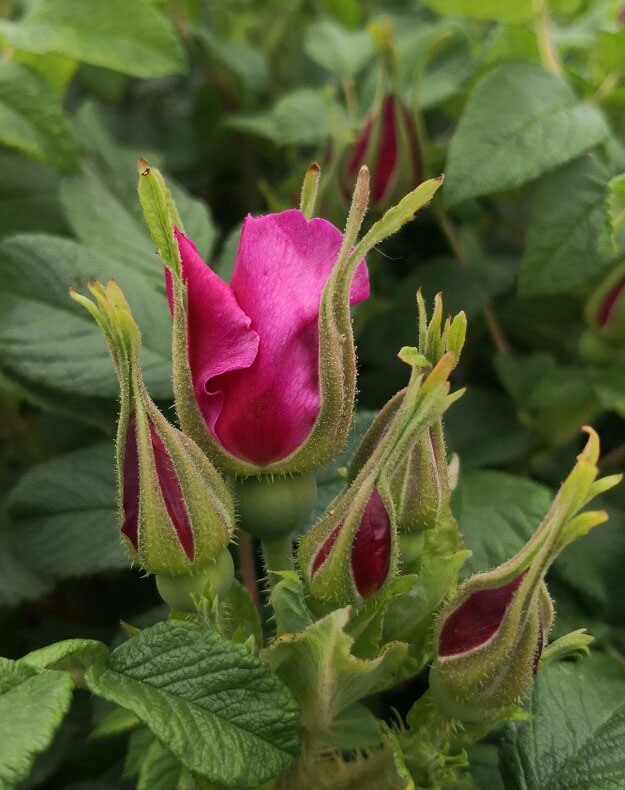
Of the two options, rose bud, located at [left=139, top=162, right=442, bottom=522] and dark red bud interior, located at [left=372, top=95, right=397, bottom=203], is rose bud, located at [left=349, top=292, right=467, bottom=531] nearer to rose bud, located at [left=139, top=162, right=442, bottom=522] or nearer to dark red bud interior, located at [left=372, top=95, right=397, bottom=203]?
rose bud, located at [left=139, top=162, right=442, bottom=522]

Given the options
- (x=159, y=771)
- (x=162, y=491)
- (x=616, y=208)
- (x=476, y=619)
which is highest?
(x=616, y=208)

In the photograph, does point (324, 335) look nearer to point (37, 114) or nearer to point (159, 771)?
point (159, 771)

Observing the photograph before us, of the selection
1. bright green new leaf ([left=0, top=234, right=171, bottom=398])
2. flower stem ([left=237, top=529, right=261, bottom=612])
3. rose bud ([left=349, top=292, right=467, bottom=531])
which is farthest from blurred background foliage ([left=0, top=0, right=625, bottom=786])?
rose bud ([left=349, top=292, right=467, bottom=531])

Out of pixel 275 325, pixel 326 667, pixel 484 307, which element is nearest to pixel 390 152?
pixel 484 307

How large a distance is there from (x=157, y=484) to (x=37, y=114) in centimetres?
60

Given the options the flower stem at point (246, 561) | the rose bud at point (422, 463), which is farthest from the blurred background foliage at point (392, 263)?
the rose bud at point (422, 463)

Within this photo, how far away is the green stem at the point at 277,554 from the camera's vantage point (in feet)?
2.04

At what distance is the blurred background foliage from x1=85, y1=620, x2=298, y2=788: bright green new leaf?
250 mm

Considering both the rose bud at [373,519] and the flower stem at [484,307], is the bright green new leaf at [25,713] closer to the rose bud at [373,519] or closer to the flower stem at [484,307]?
the rose bud at [373,519]

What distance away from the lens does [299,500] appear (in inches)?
→ 23.6

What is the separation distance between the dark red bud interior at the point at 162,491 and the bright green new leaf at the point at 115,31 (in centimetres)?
61

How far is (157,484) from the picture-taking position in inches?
20.7

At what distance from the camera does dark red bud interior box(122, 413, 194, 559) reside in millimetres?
531

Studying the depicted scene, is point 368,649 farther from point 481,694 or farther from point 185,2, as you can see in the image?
point 185,2
